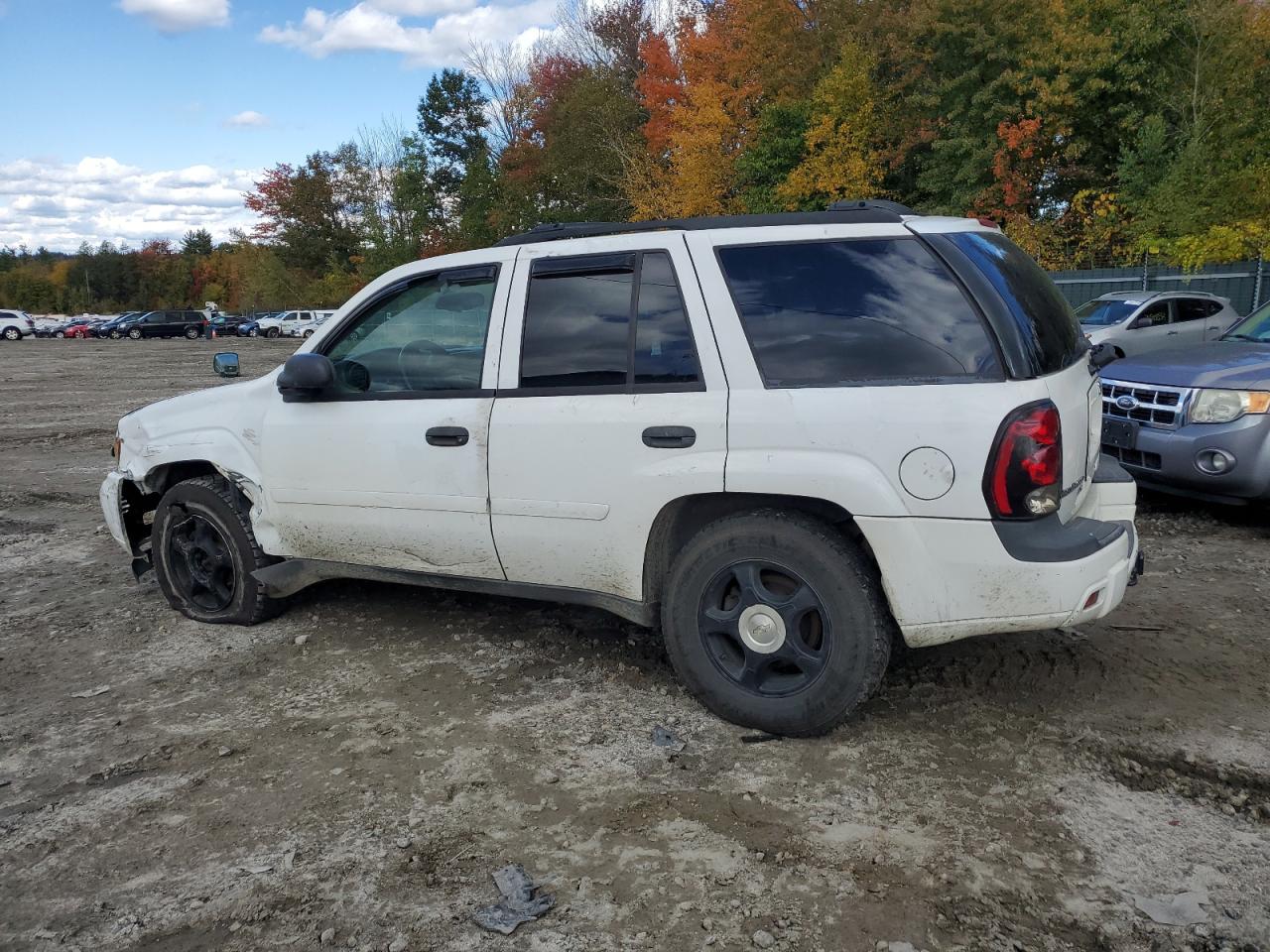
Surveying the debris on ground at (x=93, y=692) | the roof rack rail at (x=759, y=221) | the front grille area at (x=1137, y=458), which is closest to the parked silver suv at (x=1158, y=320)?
the front grille area at (x=1137, y=458)

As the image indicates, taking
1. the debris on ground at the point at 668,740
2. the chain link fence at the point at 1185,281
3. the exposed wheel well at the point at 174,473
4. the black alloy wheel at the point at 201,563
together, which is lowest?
the debris on ground at the point at 668,740

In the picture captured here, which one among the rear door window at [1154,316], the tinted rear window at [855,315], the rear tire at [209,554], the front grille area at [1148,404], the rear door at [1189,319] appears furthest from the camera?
the rear door at [1189,319]

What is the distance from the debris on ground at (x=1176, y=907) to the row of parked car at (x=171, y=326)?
5260cm

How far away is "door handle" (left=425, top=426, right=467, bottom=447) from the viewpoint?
399cm

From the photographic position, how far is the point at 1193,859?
2740mm

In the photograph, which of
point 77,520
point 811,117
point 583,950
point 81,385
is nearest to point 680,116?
point 811,117

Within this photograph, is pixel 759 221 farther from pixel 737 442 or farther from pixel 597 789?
pixel 597 789

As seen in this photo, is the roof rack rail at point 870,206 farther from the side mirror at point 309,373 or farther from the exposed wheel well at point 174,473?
the exposed wheel well at point 174,473

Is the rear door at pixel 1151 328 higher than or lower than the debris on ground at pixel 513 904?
higher

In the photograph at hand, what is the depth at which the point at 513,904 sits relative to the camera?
2.63 metres

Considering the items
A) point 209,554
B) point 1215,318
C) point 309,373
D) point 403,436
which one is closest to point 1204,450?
point 403,436

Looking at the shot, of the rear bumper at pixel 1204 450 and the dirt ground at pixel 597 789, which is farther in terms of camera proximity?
the rear bumper at pixel 1204 450

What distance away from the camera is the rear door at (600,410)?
3570 millimetres

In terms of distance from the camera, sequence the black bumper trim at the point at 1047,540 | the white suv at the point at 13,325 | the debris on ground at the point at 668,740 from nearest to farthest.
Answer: the black bumper trim at the point at 1047,540 < the debris on ground at the point at 668,740 < the white suv at the point at 13,325
